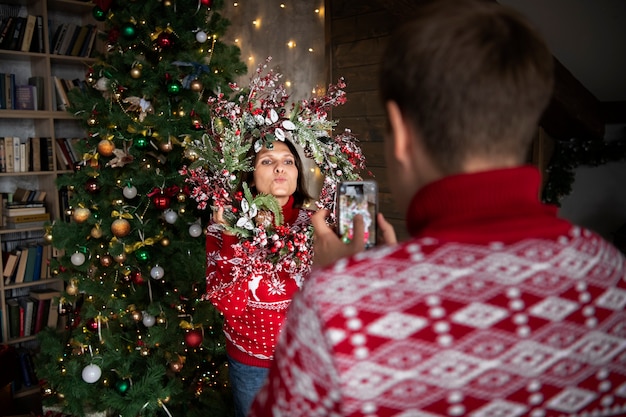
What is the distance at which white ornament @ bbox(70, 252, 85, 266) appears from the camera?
2.46 m

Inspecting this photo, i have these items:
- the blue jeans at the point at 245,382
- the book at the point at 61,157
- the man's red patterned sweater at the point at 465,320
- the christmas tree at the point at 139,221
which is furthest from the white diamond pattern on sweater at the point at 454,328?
the book at the point at 61,157

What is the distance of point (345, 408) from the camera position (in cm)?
62

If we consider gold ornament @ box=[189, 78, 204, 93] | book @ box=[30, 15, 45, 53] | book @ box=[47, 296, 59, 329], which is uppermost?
book @ box=[30, 15, 45, 53]

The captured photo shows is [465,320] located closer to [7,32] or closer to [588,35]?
[588,35]

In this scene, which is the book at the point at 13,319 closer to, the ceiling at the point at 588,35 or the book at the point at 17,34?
the book at the point at 17,34

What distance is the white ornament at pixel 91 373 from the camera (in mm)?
2320

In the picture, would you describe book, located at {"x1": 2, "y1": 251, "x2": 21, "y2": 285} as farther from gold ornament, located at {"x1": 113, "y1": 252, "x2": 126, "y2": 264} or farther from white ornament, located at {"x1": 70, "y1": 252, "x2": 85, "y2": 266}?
gold ornament, located at {"x1": 113, "y1": 252, "x2": 126, "y2": 264}

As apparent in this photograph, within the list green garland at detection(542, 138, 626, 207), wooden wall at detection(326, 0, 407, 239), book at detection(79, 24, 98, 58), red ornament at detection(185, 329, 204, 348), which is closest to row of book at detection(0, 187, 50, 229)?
book at detection(79, 24, 98, 58)

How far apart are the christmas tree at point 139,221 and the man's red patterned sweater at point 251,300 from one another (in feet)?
2.30

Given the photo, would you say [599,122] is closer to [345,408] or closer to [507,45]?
[507,45]

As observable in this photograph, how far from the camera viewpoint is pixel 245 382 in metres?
1.86

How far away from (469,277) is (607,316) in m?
0.20

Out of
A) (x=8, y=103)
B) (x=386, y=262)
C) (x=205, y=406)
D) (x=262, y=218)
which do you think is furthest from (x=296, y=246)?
(x=8, y=103)

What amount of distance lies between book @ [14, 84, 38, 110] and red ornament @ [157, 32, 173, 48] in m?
1.74
